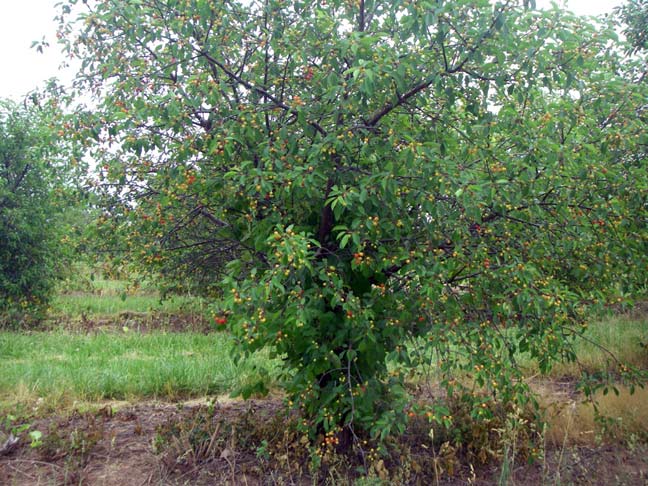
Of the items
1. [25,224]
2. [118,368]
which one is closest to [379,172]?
[118,368]

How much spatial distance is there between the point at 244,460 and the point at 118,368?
119 inches

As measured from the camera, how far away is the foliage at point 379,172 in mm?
3309

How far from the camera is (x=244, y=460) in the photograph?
440 cm

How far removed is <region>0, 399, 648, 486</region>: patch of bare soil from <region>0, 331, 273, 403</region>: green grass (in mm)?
797

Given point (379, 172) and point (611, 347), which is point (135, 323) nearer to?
point (611, 347)

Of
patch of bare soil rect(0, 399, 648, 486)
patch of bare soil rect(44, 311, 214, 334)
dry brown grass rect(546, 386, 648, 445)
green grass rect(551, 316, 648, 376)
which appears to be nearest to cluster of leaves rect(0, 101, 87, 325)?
patch of bare soil rect(44, 311, 214, 334)

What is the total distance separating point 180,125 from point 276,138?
58 cm

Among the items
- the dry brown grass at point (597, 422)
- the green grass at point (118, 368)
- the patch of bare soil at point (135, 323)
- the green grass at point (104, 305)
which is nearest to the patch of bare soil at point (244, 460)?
the dry brown grass at point (597, 422)

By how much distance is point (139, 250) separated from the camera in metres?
4.08

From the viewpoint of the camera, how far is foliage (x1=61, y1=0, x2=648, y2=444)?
3.31 meters

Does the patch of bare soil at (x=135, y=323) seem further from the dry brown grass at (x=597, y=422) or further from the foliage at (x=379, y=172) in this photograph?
the foliage at (x=379, y=172)

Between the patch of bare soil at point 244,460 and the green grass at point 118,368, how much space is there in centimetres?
80

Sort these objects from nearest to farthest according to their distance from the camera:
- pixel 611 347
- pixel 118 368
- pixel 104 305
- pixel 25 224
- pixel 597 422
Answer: pixel 597 422, pixel 118 368, pixel 611 347, pixel 25 224, pixel 104 305

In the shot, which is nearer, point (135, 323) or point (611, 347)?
point (611, 347)
